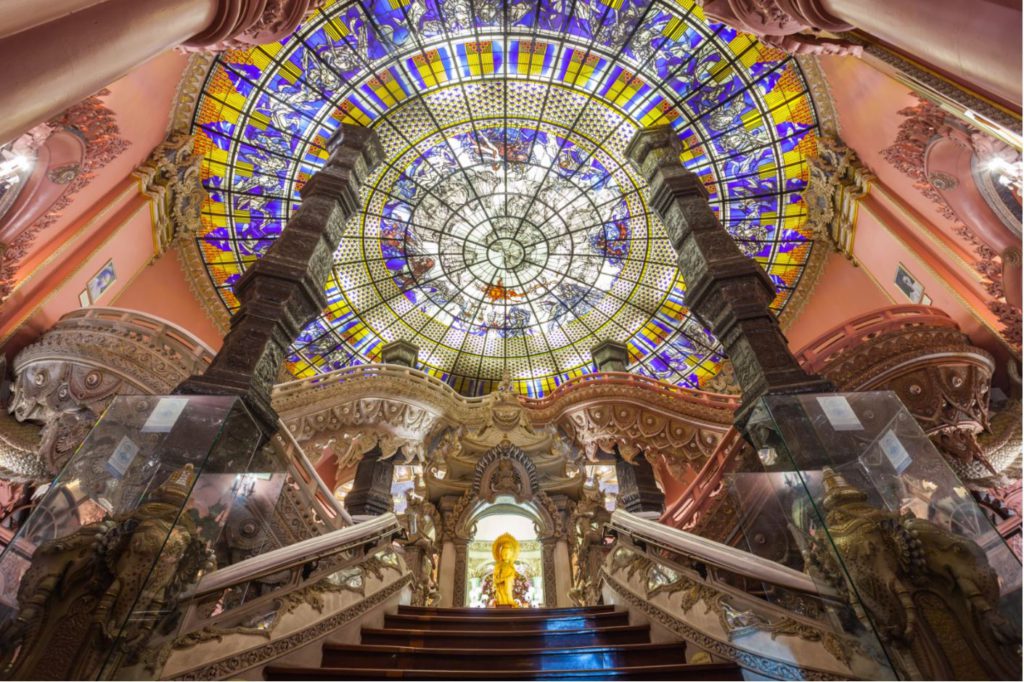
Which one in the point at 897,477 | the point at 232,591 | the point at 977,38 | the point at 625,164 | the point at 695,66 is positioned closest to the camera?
the point at 977,38

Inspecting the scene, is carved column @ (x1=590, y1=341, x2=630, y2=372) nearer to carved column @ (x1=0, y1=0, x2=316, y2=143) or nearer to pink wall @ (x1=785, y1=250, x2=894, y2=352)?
pink wall @ (x1=785, y1=250, x2=894, y2=352)

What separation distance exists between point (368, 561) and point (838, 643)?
4201mm

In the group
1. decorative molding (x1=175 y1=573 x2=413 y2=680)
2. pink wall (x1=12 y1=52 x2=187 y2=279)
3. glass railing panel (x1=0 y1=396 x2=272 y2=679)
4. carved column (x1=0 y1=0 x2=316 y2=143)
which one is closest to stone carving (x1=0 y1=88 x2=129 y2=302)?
pink wall (x1=12 y1=52 x2=187 y2=279)

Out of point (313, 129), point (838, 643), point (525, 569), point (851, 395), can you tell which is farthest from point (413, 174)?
point (838, 643)

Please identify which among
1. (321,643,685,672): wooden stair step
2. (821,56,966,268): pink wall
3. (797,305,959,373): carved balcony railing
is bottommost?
(321,643,685,672): wooden stair step

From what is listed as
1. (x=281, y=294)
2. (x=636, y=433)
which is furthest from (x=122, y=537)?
(x=636, y=433)

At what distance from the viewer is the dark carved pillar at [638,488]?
13320mm

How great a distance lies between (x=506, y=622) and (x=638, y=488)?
9.25 meters

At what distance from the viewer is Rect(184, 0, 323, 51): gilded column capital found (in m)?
5.03

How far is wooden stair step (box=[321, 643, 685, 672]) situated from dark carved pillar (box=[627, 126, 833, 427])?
137 inches

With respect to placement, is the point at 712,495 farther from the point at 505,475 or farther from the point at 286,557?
the point at 286,557

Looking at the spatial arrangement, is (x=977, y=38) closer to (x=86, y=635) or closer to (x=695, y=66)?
(x=86, y=635)

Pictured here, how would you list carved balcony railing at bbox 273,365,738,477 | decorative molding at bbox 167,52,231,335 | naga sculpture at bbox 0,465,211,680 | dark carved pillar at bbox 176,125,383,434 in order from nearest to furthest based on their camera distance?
naga sculpture at bbox 0,465,211,680 < dark carved pillar at bbox 176,125,383,434 < decorative molding at bbox 167,52,231,335 < carved balcony railing at bbox 273,365,738,477

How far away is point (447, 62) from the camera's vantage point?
12.4 meters
